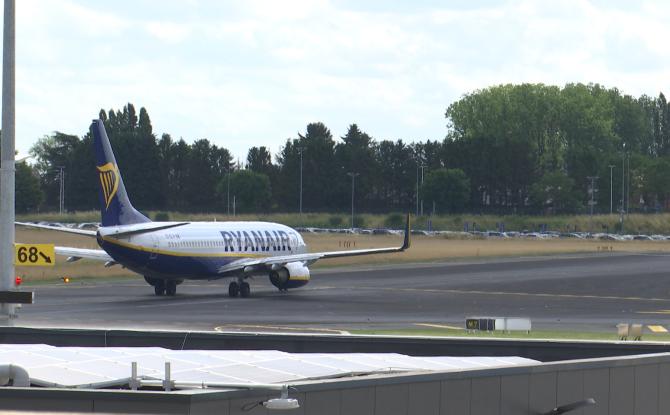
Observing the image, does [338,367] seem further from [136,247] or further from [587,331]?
[136,247]

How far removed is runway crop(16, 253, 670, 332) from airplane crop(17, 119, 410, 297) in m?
1.30

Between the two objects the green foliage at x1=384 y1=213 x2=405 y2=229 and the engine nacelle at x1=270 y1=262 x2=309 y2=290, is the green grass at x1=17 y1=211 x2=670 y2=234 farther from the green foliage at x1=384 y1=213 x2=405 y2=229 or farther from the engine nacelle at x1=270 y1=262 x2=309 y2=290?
the engine nacelle at x1=270 y1=262 x2=309 y2=290

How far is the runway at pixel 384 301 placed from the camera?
52125 mm

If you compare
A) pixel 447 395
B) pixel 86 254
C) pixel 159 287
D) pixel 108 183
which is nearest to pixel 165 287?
pixel 159 287

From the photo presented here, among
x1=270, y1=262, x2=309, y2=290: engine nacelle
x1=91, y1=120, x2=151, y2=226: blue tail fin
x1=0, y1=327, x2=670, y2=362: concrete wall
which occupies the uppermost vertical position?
x1=91, y1=120, x2=151, y2=226: blue tail fin

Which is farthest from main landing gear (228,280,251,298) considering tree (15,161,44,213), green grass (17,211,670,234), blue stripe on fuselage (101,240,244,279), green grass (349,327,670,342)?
tree (15,161,44,213)

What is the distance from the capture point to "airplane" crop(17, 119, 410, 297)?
60750 millimetres

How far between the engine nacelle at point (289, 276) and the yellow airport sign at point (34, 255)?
42.3m

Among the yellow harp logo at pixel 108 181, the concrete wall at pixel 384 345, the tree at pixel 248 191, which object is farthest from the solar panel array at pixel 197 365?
the tree at pixel 248 191

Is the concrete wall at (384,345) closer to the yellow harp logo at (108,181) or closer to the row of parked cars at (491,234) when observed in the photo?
the yellow harp logo at (108,181)

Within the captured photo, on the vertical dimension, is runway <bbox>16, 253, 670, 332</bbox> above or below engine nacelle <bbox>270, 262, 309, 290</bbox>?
below

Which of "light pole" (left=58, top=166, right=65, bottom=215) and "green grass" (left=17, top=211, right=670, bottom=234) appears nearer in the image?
"light pole" (left=58, top=166, right=65, bottom=215)

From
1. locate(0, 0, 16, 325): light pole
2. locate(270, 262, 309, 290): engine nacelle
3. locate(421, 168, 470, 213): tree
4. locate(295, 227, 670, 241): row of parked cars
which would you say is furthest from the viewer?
locate(421, 168, 470, 213): tree

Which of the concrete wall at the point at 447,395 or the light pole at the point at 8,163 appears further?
the light pole at the point at 8,163
